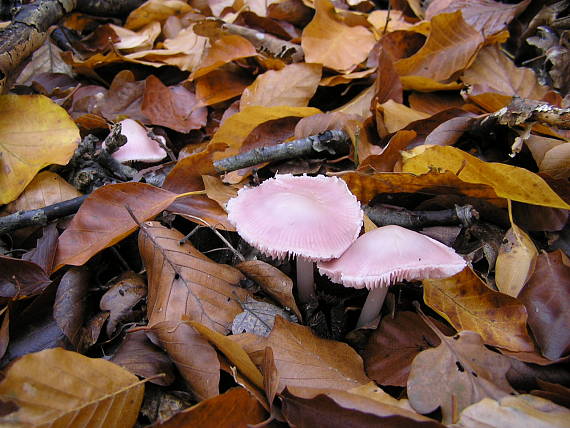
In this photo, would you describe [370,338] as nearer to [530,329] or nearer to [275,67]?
[530,329]

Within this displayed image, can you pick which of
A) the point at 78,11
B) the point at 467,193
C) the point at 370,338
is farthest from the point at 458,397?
the point at 78,11

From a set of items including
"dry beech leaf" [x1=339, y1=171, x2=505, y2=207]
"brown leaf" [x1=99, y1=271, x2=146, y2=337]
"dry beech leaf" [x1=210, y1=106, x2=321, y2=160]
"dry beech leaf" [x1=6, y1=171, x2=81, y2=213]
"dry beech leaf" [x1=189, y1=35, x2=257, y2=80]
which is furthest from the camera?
"dry beech leaf" [x1=189, y1=35, x2=257, y2=80]

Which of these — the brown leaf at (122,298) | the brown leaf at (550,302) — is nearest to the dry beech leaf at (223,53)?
the brown leaf at (122,298)

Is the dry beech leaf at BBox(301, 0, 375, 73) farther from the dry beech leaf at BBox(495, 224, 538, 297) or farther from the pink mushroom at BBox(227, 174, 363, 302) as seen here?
the dry beech leaf at BBox(495, 224, 538, 297)

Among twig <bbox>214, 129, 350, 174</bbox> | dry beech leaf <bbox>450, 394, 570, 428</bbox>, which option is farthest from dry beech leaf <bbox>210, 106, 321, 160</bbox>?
dry beech leaf <bbox>450, 394, 570, 428</bbox>

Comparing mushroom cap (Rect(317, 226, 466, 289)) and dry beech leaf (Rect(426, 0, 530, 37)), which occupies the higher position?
dry beech leaf (Rect(426, 0, 530, 37))

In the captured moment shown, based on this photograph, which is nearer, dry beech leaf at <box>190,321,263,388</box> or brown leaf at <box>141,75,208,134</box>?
dry beech leaf at <box>190,321,263,388</box>

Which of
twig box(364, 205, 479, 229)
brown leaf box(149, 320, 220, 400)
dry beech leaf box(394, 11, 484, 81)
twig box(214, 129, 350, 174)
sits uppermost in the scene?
dry beech leaf box(394, 11, 484, 81)
